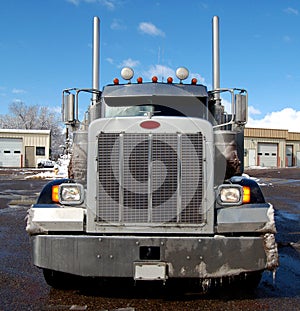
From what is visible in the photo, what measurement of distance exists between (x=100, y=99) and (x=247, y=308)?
3.71 meters

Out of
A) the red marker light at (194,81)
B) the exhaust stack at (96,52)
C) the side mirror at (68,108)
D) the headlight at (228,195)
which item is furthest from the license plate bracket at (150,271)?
the exhaust stack at (96,52)

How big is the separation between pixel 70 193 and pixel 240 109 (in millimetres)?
2590

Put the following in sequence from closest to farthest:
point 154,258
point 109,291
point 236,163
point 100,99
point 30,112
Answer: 1. point 154,258
2. point 109,291
3. point 236,163
4. point 100,99
5. point 30,112

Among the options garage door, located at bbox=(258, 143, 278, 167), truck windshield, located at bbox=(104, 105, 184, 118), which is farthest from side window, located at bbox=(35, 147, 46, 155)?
truck windshield, located at bbox=(104, 105, 184, 118)

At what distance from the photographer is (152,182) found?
3.98 meters

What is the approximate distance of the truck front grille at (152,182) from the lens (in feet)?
13.1

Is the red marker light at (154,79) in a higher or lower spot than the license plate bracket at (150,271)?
higher

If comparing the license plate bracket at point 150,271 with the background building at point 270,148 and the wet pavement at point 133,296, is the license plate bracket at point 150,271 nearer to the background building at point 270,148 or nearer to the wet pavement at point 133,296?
the wet pavement at point 133,296

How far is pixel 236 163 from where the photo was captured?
541cm

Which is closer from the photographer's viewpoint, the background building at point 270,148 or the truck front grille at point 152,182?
the truck front grille at point 152,182

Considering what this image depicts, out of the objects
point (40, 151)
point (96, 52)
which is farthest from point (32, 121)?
point (96, 52)

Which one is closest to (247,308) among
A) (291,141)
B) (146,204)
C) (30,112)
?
(146,204)

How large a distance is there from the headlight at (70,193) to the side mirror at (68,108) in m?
1.66

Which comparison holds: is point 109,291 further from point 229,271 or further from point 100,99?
point 100,99
